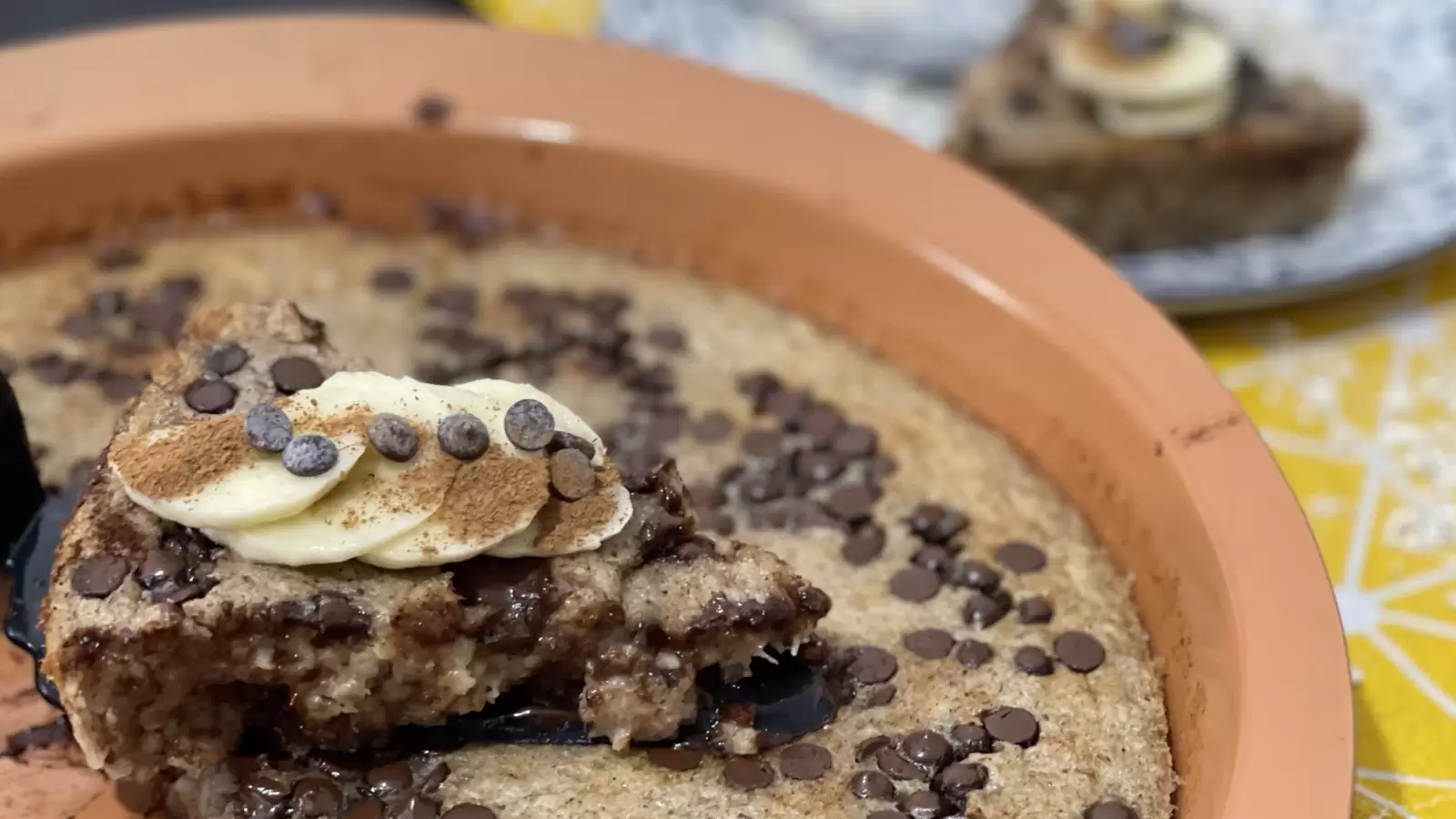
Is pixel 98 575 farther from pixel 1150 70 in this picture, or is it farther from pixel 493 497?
pixel 1150 70

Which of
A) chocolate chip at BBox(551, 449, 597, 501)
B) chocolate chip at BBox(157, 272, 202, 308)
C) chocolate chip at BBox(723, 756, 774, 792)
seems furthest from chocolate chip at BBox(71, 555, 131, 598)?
chocolate chip at BBox(157, 272, 202, 308)

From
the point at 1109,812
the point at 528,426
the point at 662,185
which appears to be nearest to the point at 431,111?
the point at 662,185

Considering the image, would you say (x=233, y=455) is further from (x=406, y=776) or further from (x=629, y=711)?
(x=629, y=711)

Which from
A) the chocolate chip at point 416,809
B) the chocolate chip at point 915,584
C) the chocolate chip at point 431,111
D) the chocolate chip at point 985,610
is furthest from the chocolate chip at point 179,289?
the chocolate chip at point 985,610

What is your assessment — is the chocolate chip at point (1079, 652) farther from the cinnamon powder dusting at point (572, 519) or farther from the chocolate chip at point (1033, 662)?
the cinnamon powder dusting at point (572, 519)

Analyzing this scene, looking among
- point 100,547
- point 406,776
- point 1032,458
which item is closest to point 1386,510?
point 1032,458

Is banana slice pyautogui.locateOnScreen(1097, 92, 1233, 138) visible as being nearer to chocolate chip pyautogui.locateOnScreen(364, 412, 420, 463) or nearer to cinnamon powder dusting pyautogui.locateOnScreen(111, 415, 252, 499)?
chocolate chip pyautogui.locateOnScreen(364, 412, 420, 463)
